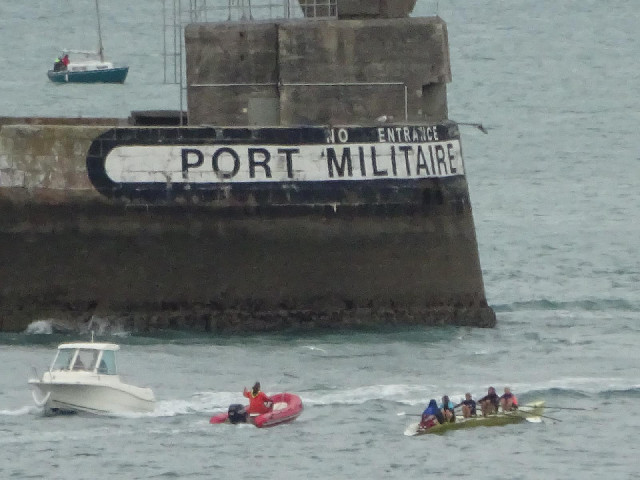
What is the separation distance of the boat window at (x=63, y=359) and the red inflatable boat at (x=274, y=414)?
9.51ft

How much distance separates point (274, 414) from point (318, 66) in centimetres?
876

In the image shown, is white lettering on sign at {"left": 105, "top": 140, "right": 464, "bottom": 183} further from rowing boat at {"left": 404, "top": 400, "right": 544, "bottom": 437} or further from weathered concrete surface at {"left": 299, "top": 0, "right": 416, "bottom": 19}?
rowing boat at {"left": 404, "top": 400, "right": 544, "bottom": 437}

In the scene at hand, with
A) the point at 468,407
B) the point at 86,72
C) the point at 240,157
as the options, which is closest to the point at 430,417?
the point at 468,407

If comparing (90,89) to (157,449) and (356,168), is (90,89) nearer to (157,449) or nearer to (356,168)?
(356,168)

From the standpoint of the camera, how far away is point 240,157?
4084cm

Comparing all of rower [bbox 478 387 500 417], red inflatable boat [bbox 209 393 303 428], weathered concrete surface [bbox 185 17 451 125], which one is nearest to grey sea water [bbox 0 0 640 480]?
red inflatable boat [bbox 209 393 303 428]

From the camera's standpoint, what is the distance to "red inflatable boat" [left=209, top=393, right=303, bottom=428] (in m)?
35.9

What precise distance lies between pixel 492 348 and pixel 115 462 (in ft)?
35.8

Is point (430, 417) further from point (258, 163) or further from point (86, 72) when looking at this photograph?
point (86, 72)

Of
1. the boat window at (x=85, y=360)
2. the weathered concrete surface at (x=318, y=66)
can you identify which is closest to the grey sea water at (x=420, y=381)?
the boat window at (x=85, y=360)

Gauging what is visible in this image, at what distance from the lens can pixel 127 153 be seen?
40688 millimetres

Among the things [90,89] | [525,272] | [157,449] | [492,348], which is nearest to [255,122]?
[492,348]

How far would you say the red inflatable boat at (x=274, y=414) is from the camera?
118ft

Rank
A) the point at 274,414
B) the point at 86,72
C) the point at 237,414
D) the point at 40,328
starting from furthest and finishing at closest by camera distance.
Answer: the point at 86,72 → the point at 40,328 → the point at 274,414 → the point at 237,414
